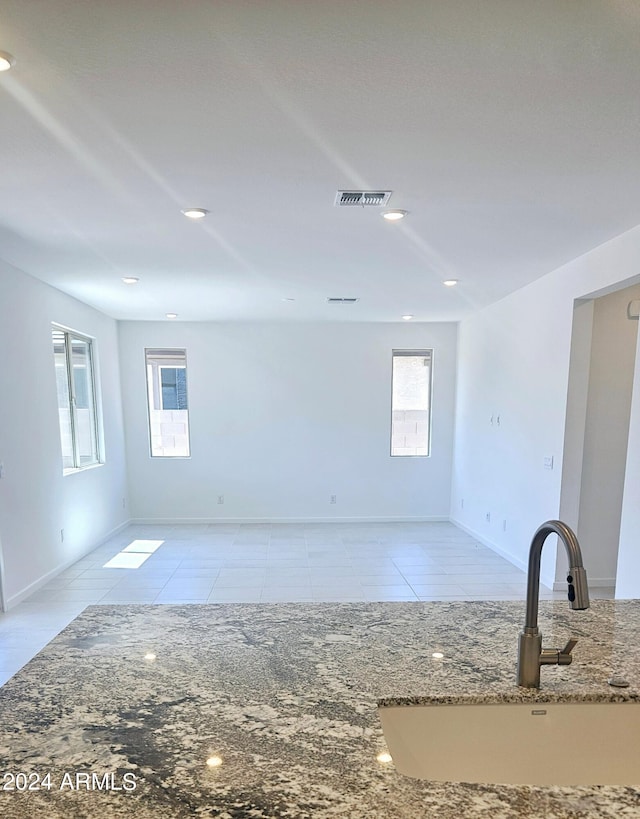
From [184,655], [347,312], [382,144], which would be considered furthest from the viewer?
[347,312]

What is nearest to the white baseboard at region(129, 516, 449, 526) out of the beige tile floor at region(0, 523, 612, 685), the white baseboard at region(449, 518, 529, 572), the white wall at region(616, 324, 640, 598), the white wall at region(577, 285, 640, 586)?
the beige tile floor at region(0, 523, 612, 685)

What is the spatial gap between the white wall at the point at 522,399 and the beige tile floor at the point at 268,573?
46 cm

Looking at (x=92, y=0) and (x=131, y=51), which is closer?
(x=92, y=0)

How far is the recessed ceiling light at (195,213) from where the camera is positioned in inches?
98.2

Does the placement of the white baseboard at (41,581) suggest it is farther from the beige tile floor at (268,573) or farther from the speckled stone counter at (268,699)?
the speckled stone counter at (268,699)

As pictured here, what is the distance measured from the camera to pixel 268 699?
0.95 meters

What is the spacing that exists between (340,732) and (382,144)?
1.88 metres

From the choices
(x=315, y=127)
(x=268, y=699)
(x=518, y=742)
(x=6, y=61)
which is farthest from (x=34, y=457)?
(x=518, y=742)

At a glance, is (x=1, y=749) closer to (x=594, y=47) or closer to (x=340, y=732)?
(x=340, y=732)

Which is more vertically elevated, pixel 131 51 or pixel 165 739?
pixel 131 51

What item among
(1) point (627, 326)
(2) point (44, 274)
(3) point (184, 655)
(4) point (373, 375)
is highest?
(2) point (44, 274)

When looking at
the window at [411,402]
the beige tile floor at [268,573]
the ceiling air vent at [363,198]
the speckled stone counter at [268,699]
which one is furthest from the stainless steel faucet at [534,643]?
the window at [411,402]

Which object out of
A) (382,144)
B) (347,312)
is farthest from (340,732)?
(347,312)

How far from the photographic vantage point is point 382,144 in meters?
1.83
